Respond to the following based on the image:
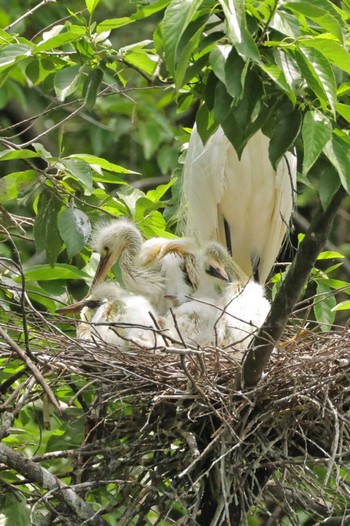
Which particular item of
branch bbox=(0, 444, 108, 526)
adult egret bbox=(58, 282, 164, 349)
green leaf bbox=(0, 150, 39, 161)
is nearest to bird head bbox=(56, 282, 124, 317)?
adult egret bbox=(58, 282, 164, 349)

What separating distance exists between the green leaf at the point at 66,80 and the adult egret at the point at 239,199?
115cm

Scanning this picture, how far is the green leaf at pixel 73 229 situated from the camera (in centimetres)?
297

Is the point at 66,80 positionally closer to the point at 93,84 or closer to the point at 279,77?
the point at 93,84

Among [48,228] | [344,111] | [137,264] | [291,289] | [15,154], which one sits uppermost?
[344,111]

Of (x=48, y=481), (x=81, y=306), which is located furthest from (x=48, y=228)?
(x=48, y=481)

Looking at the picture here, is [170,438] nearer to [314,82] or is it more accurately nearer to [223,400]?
[223,400]

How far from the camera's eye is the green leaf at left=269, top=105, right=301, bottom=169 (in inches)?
78.4

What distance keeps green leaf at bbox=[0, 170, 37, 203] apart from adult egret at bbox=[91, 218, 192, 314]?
54 cm

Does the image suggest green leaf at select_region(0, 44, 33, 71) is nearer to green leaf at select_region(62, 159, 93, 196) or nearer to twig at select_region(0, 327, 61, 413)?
green leaf at select_region(62, 159, 93, 196)

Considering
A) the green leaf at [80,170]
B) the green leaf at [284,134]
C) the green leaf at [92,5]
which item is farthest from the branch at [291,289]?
the green leaf at [92,5]

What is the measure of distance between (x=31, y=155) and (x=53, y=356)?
59 centimetres

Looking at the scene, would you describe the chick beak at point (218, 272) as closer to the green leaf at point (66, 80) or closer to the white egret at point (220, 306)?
the white egret at point (220, 306)

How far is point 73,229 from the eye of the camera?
300cm

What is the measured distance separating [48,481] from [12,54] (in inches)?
45.2
